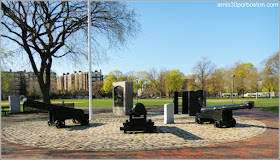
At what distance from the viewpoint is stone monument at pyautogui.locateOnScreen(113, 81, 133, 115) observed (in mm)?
14258

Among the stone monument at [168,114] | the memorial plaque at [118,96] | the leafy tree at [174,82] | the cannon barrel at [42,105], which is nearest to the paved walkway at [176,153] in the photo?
the cannon barrel at [42,105]

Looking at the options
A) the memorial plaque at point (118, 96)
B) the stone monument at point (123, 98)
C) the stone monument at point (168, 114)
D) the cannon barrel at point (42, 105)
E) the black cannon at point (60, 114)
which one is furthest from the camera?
the memorial plaque at point (118, 96)

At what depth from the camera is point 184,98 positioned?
1456 centimetres

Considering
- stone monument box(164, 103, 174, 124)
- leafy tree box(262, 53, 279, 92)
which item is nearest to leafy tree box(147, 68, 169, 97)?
leafy tree box(262, 53, 279, 92)

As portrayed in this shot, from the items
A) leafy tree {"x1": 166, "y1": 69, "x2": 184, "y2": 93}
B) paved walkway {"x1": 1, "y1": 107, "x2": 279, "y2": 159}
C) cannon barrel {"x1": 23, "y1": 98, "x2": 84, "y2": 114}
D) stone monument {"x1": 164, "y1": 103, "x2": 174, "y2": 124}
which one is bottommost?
paved walkway {"x1": 1, "y1": 107, "x2": 279, "y2": 159}

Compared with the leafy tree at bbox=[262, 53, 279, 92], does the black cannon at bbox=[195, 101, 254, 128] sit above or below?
below

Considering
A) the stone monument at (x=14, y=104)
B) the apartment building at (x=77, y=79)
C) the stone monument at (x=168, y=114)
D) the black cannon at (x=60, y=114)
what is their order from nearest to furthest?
the black cannon at (x=60, y=114) → the stone monument at (x=168, y=114) → the stone monument at (x=14, y=104) → the apartment building at (x=77, y=79)

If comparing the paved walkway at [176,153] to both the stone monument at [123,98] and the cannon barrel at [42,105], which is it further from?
the stone monument at [123,98]

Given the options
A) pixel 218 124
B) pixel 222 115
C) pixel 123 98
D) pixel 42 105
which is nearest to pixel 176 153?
pixel 218 124

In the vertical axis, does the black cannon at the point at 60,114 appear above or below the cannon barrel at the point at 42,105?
below

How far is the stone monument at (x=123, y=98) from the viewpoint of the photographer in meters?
14.3

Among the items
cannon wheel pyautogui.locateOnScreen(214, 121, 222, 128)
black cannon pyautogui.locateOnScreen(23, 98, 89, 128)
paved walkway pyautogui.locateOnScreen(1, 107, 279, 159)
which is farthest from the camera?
black cannon pyautogui.locateOnScreen(23, 98, 89, 128)

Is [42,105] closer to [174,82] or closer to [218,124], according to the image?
[218,124]

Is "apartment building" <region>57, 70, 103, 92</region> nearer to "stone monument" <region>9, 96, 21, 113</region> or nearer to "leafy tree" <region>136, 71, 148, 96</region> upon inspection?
"leafy tree" <region>136, 71, 148, 96</region>
